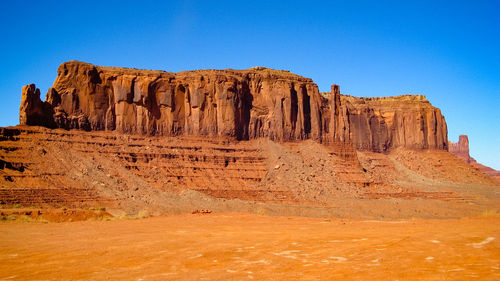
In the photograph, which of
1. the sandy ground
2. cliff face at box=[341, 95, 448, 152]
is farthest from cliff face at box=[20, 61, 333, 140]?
the sandy ground

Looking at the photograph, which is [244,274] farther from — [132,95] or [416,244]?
[132,95]

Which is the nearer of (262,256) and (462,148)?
(262,256)

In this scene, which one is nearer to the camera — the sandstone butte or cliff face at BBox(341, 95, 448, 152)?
the sandstone butte

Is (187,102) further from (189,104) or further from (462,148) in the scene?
(462,148)

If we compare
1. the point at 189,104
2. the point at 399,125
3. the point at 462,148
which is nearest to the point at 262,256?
the point at 189,104

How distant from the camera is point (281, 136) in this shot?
66.6 meters

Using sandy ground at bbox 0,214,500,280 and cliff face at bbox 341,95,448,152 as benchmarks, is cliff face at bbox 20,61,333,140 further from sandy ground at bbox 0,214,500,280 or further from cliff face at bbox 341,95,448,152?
sandy ground at bbox 0,214,500,280

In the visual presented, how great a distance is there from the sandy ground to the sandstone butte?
129 feet

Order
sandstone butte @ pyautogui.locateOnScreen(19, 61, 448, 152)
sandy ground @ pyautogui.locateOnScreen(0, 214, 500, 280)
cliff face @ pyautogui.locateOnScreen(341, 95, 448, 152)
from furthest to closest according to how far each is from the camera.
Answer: cliff face @ pyautogui.locateOnScreen(341, 95, 448, 152)
sandstone butte @ pyautogui.locateOnScreen(19, 61, 448, 152)
sandy ground @ pyautogui.locateOnScreen(0, 214, 500, 280)

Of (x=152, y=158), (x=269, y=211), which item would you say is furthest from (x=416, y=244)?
(x=152, y=158)

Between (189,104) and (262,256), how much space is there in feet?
168

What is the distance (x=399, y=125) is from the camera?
101m

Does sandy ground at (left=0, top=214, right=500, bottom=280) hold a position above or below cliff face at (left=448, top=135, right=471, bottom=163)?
below

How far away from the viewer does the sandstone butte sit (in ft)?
177
